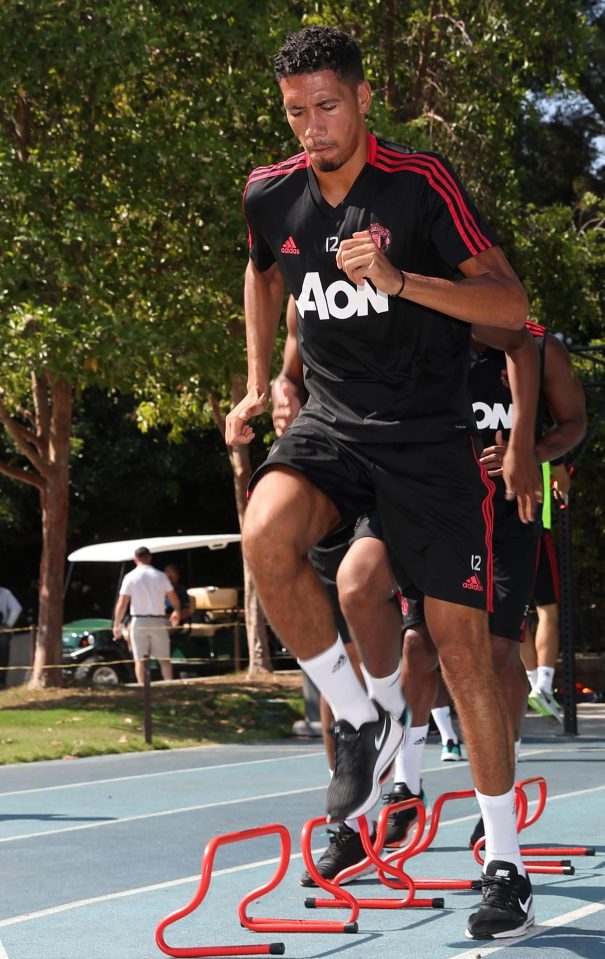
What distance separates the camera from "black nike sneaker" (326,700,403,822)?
171 inches

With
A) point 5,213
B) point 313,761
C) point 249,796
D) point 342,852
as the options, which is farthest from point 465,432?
point 5,213

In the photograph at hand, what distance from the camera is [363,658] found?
5.39 metres

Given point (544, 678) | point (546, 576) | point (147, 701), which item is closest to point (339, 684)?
point (546, 576)

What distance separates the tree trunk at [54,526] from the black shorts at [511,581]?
47.9ft

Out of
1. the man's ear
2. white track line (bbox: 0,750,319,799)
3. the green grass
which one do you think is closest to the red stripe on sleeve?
the man's ear

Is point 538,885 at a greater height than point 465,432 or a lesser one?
lesser

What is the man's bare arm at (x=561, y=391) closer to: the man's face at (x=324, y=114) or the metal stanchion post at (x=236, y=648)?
the man's face at (x=324, y=114)

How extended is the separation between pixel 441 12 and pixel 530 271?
4.29m

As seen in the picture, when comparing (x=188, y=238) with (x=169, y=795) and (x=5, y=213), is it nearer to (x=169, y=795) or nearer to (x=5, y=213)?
(x=5, y=213)

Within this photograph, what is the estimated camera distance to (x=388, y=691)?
5195mm

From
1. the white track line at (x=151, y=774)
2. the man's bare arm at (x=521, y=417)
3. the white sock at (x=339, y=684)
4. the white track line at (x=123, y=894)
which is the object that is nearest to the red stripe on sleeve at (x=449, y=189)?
the man's bare arm at (x=521, y=417)

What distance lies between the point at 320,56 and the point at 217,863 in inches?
155

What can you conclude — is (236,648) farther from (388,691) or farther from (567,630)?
(388,691)

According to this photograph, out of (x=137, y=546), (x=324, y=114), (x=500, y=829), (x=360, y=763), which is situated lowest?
(x=500, y=829)
